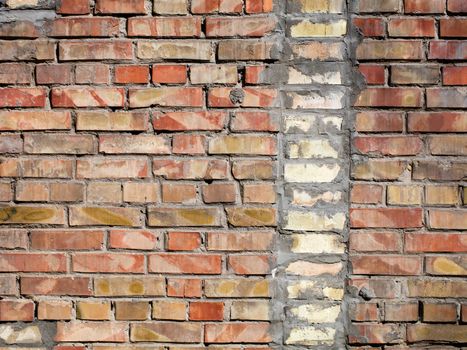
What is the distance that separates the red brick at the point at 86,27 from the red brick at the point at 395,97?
889mm

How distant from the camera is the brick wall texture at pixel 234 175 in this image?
1846 mm

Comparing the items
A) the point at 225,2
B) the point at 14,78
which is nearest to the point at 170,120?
the point at 225,2

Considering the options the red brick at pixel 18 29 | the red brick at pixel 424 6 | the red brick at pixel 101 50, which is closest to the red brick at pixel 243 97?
the red brick at pixel 101 50

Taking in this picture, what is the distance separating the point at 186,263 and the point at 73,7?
0.94 metres

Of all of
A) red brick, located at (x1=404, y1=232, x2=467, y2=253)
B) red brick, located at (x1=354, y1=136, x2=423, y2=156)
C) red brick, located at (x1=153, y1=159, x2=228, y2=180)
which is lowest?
red brick, located at (x1=404, y1=232, x2=467, y2=253)

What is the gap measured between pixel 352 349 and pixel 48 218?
1.11 m

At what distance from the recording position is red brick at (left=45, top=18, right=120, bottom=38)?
73.1 inches

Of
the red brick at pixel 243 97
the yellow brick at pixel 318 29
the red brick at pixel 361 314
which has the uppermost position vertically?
the yellow brick at pixel 318 29

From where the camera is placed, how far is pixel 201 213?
6.08 feet

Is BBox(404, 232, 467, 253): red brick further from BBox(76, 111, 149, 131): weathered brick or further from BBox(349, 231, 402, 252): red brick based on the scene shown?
BBox(76, 111, 149, 131): weathered brick

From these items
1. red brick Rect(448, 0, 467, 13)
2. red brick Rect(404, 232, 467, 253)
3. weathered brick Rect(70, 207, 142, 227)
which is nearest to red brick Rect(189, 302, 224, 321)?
weathered brick Rect(70, 207, 142, 227)

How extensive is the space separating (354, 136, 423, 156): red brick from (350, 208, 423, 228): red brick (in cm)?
19

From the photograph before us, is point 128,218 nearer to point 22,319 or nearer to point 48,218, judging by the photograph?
point 48,218

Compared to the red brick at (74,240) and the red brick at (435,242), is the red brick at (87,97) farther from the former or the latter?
the red brick at (435,242)
